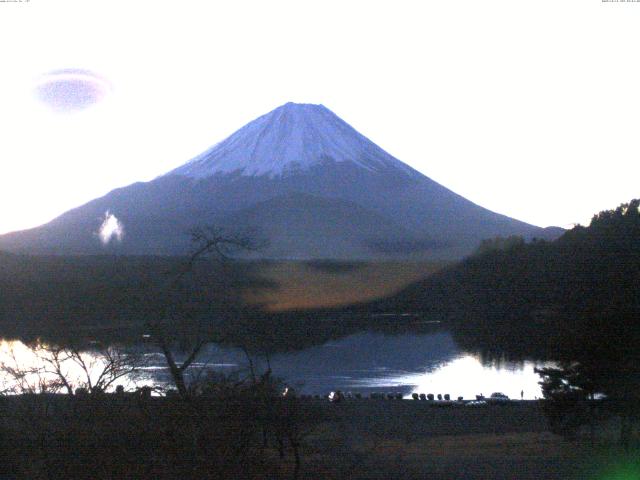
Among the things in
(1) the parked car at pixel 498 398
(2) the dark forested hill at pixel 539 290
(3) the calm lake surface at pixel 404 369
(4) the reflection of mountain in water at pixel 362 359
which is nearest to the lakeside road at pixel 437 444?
(1) the parked car at pixel 498 398

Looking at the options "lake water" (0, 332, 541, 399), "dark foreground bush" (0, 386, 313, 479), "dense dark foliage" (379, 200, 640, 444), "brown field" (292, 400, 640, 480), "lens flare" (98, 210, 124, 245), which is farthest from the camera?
"lens flare" (98, 210, 124, 245)

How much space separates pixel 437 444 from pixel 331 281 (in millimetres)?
8841

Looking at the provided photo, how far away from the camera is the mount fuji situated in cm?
2208

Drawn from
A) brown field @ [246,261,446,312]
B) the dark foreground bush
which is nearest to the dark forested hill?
brown field @ [246,261,446,312]

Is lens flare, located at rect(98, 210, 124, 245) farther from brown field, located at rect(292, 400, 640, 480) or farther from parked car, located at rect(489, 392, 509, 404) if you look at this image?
brown field, located at rect(292, 400, 640, 480)

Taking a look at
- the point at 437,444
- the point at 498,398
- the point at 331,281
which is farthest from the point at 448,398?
the point at 331,281

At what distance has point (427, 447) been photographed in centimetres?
682

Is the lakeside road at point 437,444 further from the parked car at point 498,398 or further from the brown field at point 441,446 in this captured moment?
the parked car at point 498,398

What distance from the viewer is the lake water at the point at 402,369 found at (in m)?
11.3

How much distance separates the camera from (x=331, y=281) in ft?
52.2

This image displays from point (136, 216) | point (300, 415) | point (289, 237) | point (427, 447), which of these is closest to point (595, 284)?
point (427, 447)

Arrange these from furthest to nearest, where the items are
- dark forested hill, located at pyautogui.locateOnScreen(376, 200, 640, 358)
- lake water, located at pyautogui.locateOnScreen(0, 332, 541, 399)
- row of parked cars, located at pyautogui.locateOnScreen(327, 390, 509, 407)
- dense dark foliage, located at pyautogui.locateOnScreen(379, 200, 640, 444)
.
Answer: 1. lake water, located at pyautogui.locateOnScreen(0, 332, 541, 399)
2. row of parked cars, located at pyautogui.locateOnScreen(327, 390, 509, 407)
3. dark forested hill, located at pyautogui.locateOnScreen(376, 200, 640, 358)
4. dense dark foliage, located at pyautogui.locateOnScreen(379, 200, 640, 444)

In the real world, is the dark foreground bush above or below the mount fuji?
below

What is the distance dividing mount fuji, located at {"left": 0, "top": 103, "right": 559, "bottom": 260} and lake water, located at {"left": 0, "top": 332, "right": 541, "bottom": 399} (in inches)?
155
